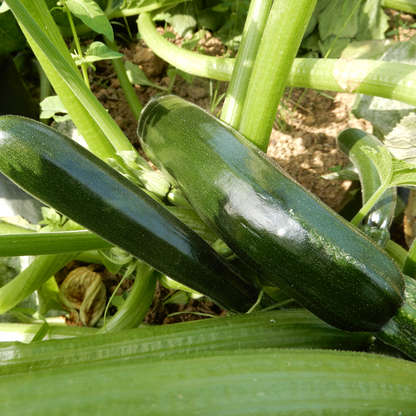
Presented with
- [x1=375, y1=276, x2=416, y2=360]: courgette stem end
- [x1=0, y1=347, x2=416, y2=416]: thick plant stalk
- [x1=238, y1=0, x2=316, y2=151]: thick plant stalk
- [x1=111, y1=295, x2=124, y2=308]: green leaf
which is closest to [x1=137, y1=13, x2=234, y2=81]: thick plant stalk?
[x1=238, y1=0, x2=316, y2=151]: thick plant stalk

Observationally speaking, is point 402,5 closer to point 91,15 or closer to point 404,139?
point 404,139

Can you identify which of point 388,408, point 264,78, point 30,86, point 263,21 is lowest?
point 30,86

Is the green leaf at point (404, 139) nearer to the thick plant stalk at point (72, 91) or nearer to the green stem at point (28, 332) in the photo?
the thick plant stalk at point (72, 91)

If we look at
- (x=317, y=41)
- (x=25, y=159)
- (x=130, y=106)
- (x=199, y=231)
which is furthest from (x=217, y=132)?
(x=317, y=41)

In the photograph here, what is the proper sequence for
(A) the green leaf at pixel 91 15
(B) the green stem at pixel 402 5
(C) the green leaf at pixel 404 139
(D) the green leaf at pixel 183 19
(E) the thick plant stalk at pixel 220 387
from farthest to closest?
(D) the green leaf at pixel 183 19
(B) the green stem at pixel 402 5
(C) the green leaf at pixel 404 139
(A) the green leaf at pixel 91 15
(E) the thick plant stalk at pixel 220 387

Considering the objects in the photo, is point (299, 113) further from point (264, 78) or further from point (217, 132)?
point (217, 132)

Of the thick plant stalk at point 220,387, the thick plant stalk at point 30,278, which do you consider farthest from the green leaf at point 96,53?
the thick plant stalk at point 220,387
